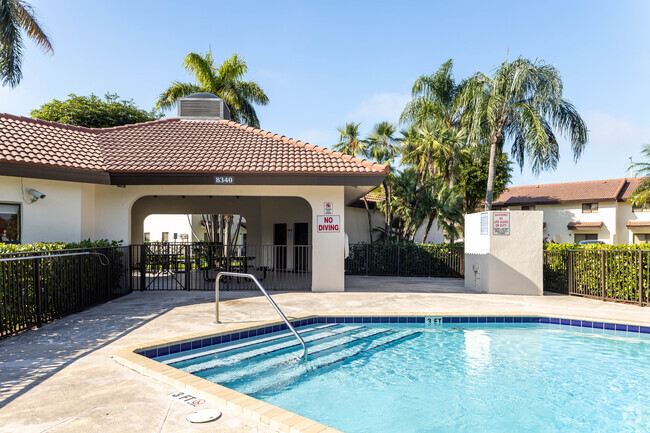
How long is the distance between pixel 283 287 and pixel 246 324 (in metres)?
5.15

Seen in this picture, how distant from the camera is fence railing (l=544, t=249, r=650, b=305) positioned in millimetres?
9516

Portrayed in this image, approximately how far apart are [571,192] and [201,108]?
3674 centimetres

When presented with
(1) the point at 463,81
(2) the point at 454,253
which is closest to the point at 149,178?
(2) the point at 454,253

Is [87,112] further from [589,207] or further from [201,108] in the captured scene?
[589,207]

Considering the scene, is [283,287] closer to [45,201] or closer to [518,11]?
[45,201]

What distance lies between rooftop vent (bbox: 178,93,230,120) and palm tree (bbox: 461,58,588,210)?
38.4ft

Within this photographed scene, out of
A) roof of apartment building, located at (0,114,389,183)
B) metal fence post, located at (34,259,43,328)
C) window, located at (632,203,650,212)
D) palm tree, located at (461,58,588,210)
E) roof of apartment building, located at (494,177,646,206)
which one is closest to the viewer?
metal fence post, located at (34,259,43,328)

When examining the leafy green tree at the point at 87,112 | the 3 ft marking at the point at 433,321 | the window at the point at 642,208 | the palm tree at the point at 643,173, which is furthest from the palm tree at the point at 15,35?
the window at the point at 642,208

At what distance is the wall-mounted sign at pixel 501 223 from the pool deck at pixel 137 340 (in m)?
1.84

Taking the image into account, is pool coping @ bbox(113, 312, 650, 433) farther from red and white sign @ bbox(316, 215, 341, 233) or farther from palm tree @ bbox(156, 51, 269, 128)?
palm tree @ bbox(156, 51, 269, 128)

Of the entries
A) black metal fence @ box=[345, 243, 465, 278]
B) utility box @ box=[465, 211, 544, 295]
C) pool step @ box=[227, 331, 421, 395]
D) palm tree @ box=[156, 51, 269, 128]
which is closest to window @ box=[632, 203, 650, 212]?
black metal fence @ box=[345, 243, 465, 278]

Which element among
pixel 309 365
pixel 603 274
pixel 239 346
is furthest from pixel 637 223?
pixel 239 346

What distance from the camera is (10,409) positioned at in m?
3.45

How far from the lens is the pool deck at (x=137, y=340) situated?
3.28 metres
